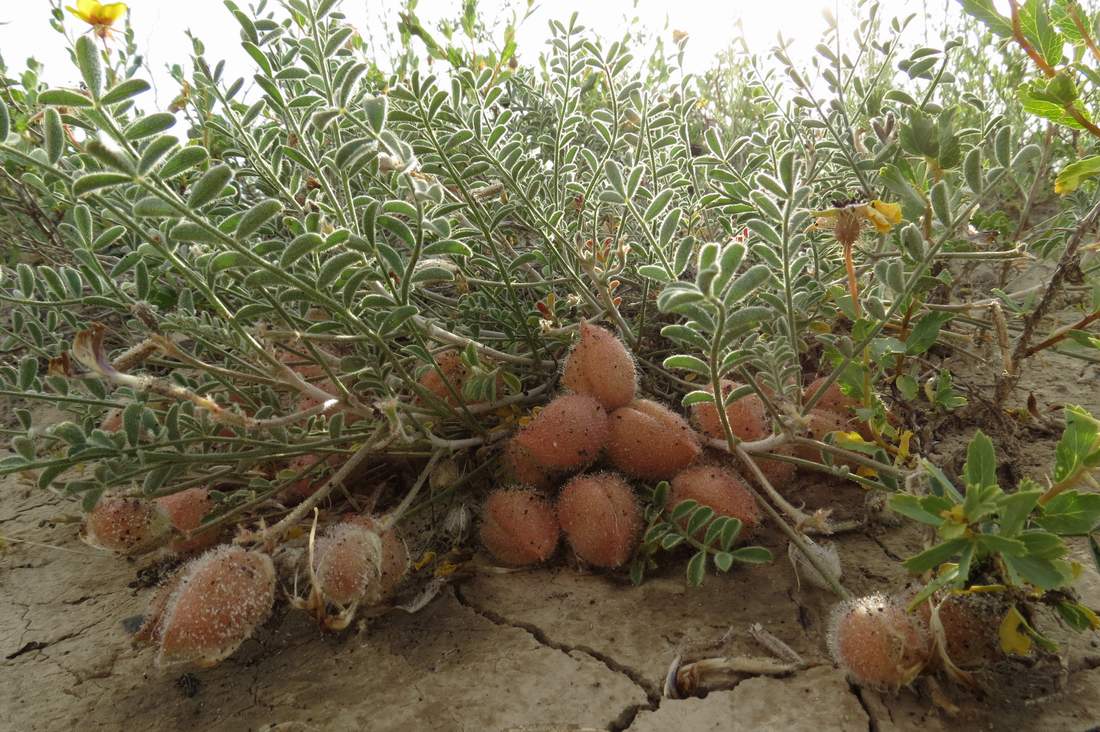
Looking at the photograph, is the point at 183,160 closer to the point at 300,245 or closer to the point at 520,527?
the point at 300,245

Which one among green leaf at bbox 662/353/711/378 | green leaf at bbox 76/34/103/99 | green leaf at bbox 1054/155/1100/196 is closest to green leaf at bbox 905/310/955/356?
green leaf at bbox 1054/155/1100/196

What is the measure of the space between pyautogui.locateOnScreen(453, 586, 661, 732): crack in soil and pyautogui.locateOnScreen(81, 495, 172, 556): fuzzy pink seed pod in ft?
2.27

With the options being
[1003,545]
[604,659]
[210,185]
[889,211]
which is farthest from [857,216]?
[210,185]

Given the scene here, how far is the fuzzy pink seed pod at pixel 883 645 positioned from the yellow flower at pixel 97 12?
5.18ft

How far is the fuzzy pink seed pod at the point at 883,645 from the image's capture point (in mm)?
1069

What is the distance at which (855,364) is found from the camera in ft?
4.50

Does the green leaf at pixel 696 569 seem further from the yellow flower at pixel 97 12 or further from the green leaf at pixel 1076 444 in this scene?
the yellow flower at pixel 97 12

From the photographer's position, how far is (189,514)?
5.20 feet

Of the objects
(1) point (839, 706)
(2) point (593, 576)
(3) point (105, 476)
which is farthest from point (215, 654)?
(1) point (839, 706)

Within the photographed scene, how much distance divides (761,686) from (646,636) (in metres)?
0.23

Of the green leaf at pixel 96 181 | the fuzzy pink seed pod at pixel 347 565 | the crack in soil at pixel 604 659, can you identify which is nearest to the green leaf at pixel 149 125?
the green leaf at pixel 96 181

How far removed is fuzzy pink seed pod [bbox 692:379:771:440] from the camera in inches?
61.0

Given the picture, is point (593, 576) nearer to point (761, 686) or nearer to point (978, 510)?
point (761, 686)

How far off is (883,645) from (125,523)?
5.01ft
